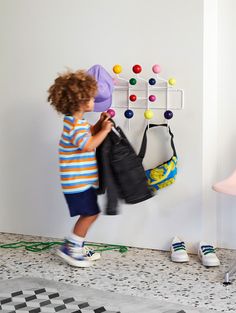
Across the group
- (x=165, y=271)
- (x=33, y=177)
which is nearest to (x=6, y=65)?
(x=33, y=177)

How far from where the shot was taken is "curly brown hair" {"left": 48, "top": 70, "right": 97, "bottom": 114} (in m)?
2.47

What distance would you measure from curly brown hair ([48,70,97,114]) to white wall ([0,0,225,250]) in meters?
0.37

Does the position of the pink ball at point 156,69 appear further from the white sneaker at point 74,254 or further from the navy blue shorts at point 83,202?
the white sneaker at point 74,254

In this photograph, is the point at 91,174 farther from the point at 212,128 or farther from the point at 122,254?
the point at 212,128

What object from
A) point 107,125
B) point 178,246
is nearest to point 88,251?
point 178,246

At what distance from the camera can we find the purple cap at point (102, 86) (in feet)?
8.60

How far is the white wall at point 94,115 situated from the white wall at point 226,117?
0.47ft

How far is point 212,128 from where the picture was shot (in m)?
2.75

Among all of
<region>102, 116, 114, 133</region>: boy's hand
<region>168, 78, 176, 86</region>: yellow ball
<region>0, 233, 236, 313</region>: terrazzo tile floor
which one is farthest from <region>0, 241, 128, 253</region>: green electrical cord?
<region>168, 78, 176, 86</region>: yellow ball

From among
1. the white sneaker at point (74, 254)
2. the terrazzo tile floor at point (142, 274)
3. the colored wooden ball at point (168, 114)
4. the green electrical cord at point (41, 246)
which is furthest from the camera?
the green electrical cord at point (41, 246)

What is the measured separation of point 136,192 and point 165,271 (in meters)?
0.41

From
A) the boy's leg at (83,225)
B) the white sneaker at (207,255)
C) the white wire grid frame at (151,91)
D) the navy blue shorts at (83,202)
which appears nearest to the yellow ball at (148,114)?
the white wire grid frame at (151,91)

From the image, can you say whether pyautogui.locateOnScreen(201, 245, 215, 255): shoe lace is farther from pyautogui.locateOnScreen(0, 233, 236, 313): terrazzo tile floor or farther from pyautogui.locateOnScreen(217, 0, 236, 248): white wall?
pyautogui.locateOnScreen(217, 0, 236, 248): white wall

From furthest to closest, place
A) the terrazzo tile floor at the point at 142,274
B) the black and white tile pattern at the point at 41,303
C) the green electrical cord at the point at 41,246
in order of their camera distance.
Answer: the green electrical cord at the point at 41,246, the terrazzo tile floor at the point at 142,274, the black and white tile pattern at the point at 41,303
